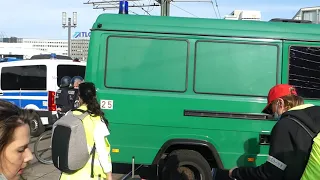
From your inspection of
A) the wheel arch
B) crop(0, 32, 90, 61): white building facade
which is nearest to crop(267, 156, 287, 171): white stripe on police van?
the wheel arch

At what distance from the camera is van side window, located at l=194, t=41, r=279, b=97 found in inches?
227

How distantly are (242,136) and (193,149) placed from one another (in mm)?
760

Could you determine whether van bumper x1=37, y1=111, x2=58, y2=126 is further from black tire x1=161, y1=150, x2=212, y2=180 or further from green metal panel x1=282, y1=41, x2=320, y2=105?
green metal panel x1=282, y1=41, x2=320, y2=105

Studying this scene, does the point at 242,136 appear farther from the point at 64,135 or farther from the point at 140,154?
the point at 64,135

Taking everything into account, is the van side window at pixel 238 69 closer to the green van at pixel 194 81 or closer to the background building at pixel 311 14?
the green van at pixel 194 81

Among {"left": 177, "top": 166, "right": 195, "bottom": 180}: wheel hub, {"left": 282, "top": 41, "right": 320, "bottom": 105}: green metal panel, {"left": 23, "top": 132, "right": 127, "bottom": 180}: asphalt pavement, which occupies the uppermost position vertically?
{"left": 282, "top": 41, "right": 320, "bottom": 105}: green metal panel

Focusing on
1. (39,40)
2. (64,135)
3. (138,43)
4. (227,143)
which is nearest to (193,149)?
(227,143)

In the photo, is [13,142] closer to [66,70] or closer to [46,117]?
[46,117]

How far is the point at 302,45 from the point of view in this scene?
584cm

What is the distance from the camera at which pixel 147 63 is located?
229 inches

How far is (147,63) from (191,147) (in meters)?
1.44

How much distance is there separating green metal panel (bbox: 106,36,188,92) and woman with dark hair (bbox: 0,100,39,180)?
412 centimetres

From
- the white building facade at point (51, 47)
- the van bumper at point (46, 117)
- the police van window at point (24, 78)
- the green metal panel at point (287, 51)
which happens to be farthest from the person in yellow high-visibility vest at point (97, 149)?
the white building facade at point (51, 47)

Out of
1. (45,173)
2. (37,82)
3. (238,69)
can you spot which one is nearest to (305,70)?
(238,69)
